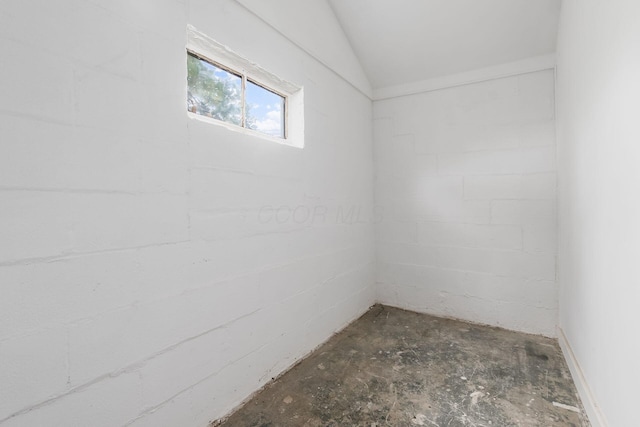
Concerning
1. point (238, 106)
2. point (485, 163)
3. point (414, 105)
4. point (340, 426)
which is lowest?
point (340, 426)

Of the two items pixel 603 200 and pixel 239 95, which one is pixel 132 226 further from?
pixel 603 200

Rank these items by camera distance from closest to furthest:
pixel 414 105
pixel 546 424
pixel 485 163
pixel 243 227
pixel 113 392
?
1. pixel 113 392
2. pixel 546 424
3. pixel 243 227
4. pixel 485 163
5. pixel 414 105

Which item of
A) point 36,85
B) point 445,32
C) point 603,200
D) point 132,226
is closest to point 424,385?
point 603,200

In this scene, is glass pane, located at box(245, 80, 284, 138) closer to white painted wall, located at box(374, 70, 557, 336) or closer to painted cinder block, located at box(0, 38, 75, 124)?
painted cinder block, located at box(0, 38, 75, 124)

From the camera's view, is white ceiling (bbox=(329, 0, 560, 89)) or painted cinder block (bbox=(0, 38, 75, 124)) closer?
painted cinder block (bbox=(0, 38, 75, 124))

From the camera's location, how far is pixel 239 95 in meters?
1.81

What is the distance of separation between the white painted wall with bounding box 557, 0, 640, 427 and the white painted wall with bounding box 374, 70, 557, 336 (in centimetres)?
42

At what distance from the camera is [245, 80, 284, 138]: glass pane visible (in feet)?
6.21

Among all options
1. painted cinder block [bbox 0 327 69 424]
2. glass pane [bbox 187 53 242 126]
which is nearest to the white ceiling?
glass pane [bbox 187 53 242 126]

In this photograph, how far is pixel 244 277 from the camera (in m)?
1.71

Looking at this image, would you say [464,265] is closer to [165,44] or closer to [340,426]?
[340,426]

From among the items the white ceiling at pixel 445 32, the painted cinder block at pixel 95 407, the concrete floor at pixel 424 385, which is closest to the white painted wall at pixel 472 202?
the white ceiling at pixel 445 32

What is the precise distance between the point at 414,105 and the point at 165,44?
7.63ft

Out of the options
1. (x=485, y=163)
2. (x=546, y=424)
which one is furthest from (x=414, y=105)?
(x=546, y=424)
